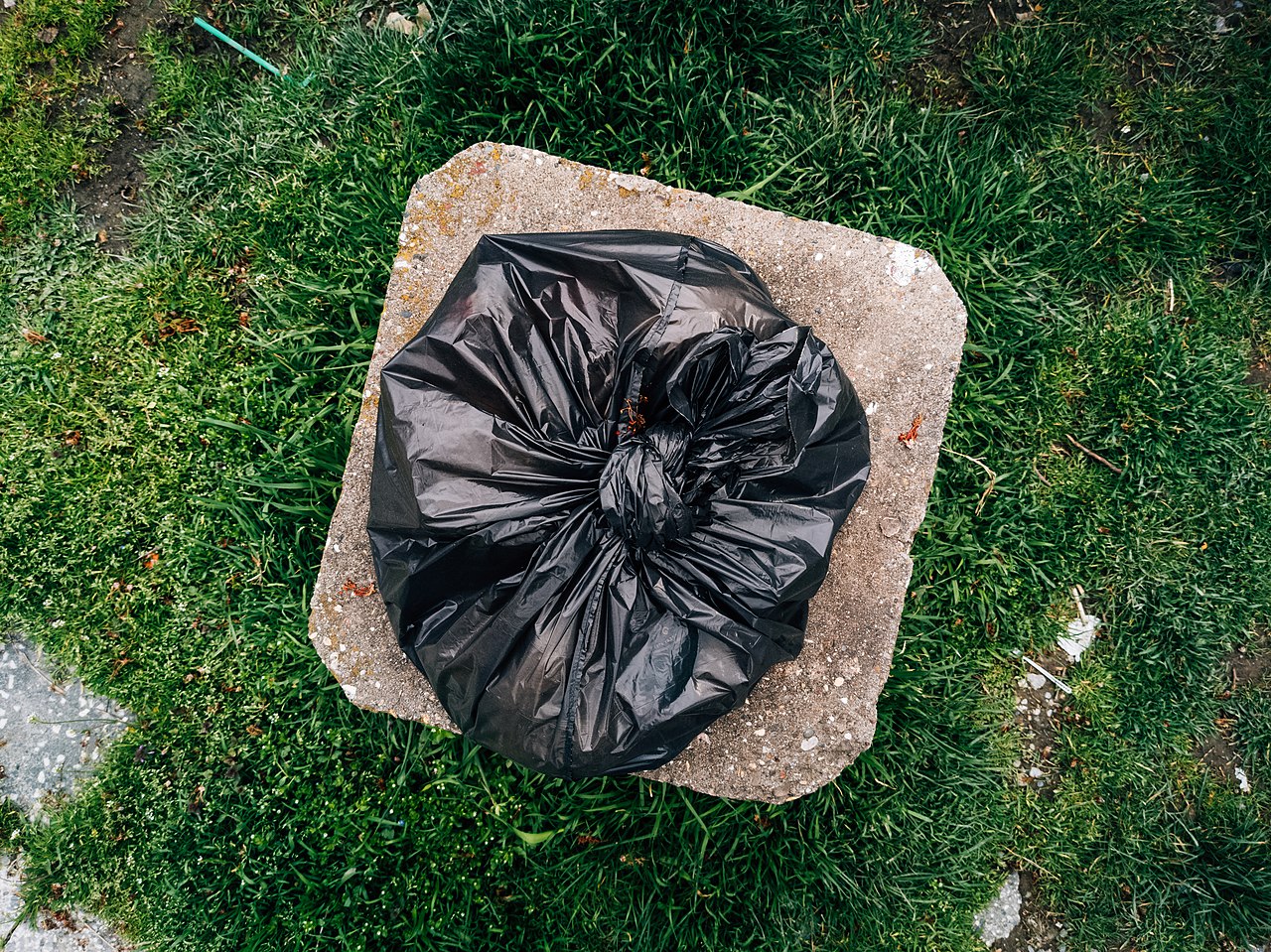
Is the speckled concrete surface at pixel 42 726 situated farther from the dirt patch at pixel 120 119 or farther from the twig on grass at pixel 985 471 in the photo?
the twig on grass at pixel 985 471

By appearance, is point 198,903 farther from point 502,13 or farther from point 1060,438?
point 1060,438

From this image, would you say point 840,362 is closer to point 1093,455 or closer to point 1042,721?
point 1093,455

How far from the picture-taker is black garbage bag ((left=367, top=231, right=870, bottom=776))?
1.66m

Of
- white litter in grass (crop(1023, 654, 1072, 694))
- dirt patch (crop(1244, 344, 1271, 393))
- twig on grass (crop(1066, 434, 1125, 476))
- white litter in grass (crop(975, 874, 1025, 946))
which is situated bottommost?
white litter in grass (crop(975, 874, 1025, 946))

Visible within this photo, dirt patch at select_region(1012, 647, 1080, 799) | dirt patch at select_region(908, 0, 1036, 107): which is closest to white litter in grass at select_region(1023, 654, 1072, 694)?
dirt patch at select_region(1012, 647, 1080, 799)

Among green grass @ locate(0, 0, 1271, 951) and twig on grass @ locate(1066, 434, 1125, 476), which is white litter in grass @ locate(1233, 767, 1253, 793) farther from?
twig on grass @ locate(1066, 434, 1125, 476)

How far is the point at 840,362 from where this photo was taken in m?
2.16

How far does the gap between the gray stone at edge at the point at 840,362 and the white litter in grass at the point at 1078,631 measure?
860mm

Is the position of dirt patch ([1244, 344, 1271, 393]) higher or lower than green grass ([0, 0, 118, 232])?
lower

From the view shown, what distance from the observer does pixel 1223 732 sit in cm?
255

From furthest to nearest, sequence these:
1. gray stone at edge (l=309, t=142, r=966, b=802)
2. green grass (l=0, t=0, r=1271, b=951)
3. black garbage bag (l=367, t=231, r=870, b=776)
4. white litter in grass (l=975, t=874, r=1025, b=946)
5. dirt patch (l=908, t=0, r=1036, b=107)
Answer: dirt patch (l=908, t=0, r=1036, b=107) → white litter in grass (l=975, t=874, r=1025, b=946) → green grass (l=0, t=0, r=1271, b=951) → gray stone at edge (l=309, t=142, r=966, b=802) → black garbage bag (l=367, t=231, r=870, b=776)

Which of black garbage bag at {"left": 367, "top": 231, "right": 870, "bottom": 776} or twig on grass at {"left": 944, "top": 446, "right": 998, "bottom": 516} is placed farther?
twig on grass at {"left": 944, "top": 446, "right": 998, "bottom": 516}

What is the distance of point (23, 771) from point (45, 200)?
1965mm

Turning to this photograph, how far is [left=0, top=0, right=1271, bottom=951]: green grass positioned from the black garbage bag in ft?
2.61
